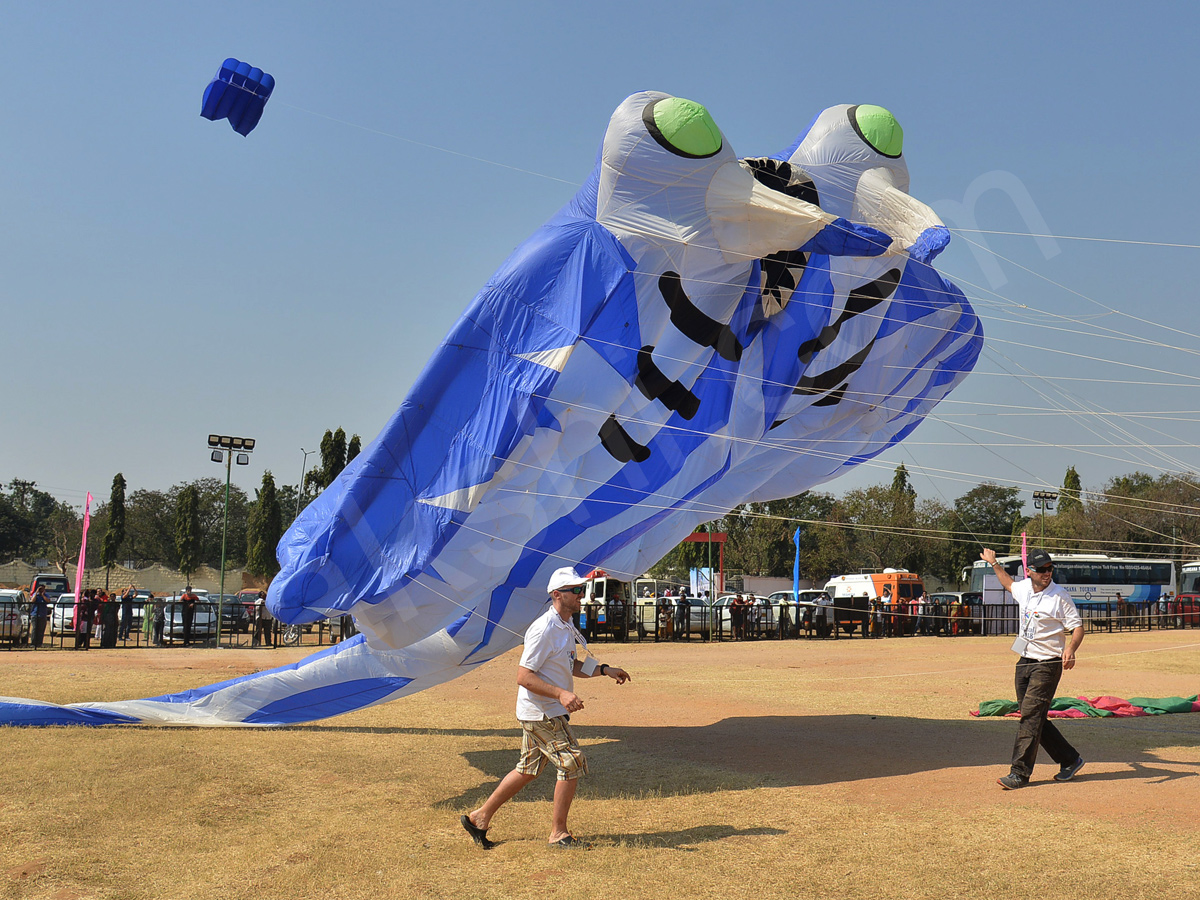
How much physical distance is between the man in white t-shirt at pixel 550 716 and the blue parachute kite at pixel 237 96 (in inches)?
202

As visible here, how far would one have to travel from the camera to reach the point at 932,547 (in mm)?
57344

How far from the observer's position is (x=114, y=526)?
175 ft

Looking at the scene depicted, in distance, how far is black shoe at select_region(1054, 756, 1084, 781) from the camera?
6.36 meters

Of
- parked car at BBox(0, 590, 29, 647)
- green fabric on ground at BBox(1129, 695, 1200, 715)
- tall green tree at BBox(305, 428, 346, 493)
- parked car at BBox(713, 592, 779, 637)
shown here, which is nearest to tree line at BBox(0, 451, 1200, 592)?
tall green tree at BBox(305, 428, 346, 493)

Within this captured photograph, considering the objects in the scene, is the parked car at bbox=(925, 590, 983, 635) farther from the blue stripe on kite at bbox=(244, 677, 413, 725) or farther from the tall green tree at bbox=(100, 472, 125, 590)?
the tall green tree at bbox=(100, 472, 125, 590)

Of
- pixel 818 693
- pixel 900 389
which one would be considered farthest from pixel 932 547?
pixel 900 389

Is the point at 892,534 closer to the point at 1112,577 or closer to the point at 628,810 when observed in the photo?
the point at 1112,577

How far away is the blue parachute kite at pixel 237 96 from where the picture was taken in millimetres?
7578

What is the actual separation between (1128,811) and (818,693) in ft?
22.7

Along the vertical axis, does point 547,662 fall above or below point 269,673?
above

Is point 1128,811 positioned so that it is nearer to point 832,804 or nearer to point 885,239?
point 832,804

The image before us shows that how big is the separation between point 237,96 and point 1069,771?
831 cm

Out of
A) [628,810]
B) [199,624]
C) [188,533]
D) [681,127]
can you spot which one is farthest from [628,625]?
[188,533]

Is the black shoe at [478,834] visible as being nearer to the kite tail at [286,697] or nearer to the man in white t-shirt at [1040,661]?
the kite tail at [286,697]
